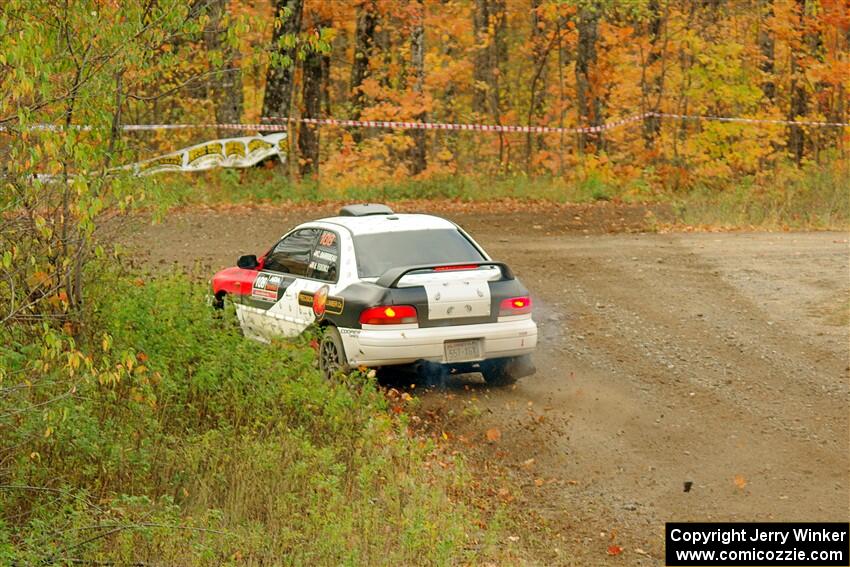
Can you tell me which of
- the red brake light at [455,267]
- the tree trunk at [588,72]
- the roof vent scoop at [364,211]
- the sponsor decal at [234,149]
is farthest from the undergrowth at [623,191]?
the red brake light at [455,267]

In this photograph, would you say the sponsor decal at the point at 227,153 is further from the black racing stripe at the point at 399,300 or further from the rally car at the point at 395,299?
the black racing stripe at the point at 399,300

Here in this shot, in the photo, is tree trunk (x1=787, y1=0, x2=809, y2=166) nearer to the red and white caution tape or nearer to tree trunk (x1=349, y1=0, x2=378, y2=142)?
the red and white caution tape

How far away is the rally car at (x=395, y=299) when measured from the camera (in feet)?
38.3

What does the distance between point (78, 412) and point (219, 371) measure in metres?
1.52

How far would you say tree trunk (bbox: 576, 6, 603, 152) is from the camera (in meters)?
31.1

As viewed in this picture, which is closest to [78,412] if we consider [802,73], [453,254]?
[453,254]

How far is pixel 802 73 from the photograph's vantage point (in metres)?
32.5

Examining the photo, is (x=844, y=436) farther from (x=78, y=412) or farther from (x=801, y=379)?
(x=78, y=412)

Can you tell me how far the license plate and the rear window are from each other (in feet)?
3.32

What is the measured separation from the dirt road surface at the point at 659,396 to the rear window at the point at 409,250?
1.30 m

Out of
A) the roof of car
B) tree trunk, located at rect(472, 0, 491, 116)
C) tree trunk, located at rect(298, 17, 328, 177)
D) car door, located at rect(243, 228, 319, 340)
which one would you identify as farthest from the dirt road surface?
tree trunk, located at rect(472, 0, 491, 116)

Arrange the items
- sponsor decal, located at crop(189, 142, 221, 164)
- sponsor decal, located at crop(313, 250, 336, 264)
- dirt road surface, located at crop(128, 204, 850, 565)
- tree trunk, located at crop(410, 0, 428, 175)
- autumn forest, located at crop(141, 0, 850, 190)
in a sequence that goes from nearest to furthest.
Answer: dirt road surface, located at crop(128, 204, 850, 565), sponsor decal, located at crop(313, 250, 336, 264), sponsor decal, located at crop(189, 142, 221, 164), autumn forest, located at crop(141, 0, 850, 190), tree trunk, located at crop(410, 0, 428, 175)

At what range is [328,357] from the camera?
12.1m

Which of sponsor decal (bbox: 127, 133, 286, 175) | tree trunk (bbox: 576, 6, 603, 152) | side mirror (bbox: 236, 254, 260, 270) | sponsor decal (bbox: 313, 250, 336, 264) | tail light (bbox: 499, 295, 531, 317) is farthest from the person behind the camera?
tree trunk (bbox: 576, 6, 603, 152)
